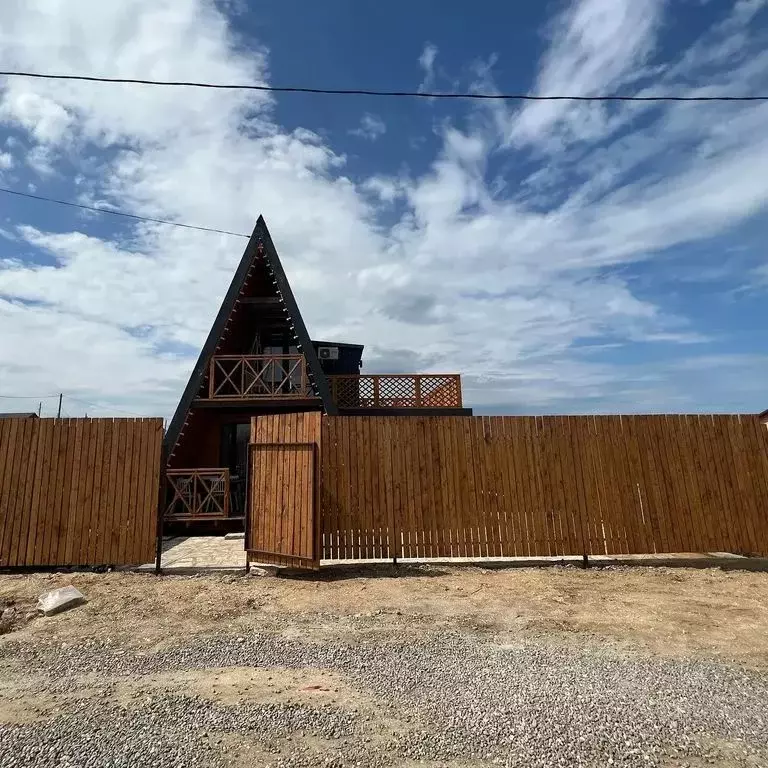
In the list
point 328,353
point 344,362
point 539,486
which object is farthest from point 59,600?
point 344,362

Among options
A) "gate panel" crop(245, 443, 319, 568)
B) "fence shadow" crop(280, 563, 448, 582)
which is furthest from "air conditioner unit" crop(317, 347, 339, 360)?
"fence shadow" crop(280, 563, 448, 582)

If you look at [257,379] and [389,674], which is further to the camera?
[257,379]

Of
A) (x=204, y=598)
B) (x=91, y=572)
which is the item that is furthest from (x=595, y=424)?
(x=91, y=572)

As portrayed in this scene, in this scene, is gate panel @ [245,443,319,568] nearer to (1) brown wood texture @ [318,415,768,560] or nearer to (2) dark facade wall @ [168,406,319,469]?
(1) brown wood texture @ [318,415,768,560]

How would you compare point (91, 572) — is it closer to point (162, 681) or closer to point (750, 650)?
point (162, 681)

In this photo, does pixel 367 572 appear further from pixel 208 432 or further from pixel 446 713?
pixel 208 432

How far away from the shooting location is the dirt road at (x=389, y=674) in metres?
2.72

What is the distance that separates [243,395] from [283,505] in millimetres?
6035

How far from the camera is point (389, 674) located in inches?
146

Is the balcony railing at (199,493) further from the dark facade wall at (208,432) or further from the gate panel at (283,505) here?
the gate panel at (283,505)

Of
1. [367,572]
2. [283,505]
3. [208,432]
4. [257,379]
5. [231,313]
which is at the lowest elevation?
[367,572]

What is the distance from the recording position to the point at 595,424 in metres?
7.61

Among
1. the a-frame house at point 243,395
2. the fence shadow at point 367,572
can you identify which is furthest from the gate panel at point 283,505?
the a-frame house at point 243,395

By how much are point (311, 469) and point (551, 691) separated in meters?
4.15
